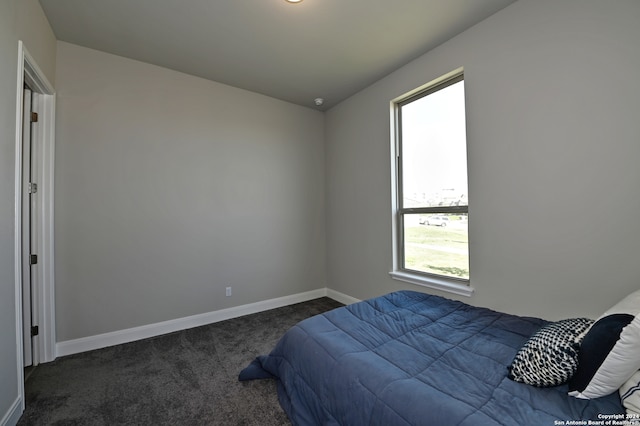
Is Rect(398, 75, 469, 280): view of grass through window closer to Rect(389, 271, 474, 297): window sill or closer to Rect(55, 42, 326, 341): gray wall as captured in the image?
Rect(389, 271, 474, 297): window sill

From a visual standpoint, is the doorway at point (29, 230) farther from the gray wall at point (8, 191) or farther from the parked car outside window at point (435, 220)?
the parked car outside window at point (435, 220)

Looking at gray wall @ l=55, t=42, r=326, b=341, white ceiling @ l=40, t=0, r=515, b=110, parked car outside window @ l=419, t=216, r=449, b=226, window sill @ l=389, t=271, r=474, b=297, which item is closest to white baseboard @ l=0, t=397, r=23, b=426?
gray wall @ l=55, t=42, r=326, b=341

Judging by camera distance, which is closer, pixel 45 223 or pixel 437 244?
pixel 45 223

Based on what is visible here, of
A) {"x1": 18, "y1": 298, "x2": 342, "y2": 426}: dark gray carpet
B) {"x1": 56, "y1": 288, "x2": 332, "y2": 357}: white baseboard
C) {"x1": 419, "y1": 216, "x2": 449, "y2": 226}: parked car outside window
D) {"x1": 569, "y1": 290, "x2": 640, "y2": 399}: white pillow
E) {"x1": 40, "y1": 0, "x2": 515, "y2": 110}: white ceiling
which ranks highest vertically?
{"x1": 40, "y1": 0, "x2": 515, "y2": 110}: white ceiling

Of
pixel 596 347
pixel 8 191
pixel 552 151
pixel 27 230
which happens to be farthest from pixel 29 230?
pixel 552 151

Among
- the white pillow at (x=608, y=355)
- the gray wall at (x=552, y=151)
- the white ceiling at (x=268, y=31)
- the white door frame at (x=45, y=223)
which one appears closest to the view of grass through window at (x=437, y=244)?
the gray wall at (x=552, y=151)

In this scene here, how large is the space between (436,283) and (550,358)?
60.7 inches

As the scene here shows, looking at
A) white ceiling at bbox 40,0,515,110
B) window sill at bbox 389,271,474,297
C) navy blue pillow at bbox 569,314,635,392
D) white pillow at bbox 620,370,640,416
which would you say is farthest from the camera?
window sill at bbox 389,271,474,297

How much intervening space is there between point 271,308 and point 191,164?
6.96 feet

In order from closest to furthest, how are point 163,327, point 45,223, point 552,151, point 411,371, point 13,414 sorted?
point 411,371 < point 13,414 < point 552,151 < point 45,223 < point 163,327

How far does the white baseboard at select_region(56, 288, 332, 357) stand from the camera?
2.52 meters

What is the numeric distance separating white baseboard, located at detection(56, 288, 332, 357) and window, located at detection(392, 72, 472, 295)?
1.72 metres

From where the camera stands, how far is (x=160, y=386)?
6.61 ft

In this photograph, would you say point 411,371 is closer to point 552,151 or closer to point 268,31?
point 552,151
